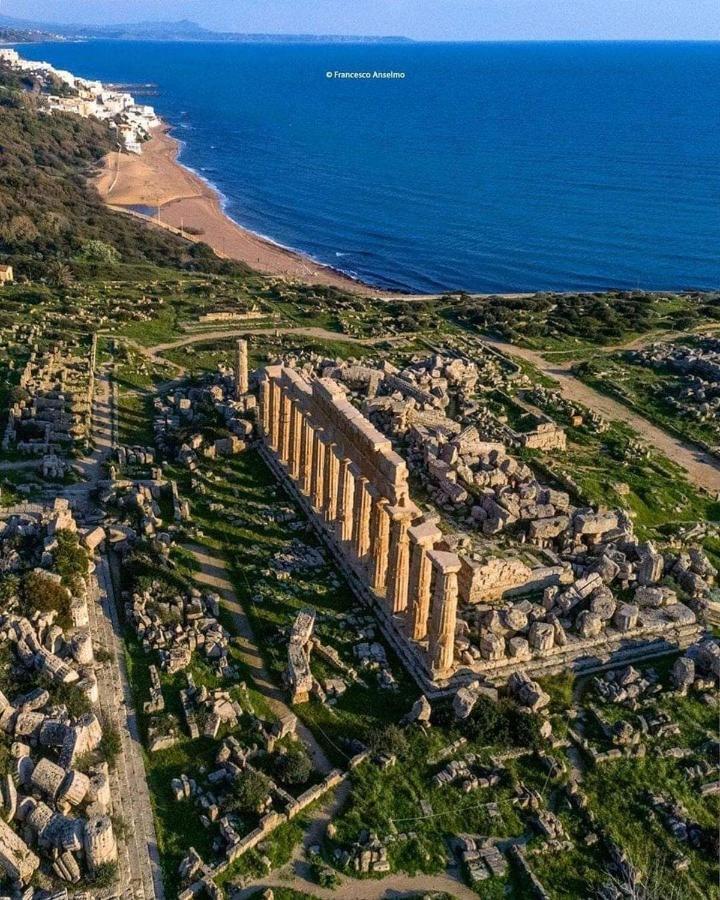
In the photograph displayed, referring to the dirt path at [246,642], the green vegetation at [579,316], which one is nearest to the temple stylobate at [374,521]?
the dirt path at [246,642]

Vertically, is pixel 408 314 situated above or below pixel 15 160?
below

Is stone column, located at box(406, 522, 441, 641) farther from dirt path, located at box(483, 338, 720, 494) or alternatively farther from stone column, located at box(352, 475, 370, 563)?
dirt path, located at box(483, 338, 720, 494)

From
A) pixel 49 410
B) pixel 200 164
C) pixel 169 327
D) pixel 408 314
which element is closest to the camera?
pixel 49 410

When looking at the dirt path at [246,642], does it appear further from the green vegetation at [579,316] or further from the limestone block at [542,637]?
the green vegetation at [579,316]

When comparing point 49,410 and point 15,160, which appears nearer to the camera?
point 49,410

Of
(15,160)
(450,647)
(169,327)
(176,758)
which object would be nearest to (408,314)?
(169,327)

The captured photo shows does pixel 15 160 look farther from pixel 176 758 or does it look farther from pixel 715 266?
pixel 176 758
